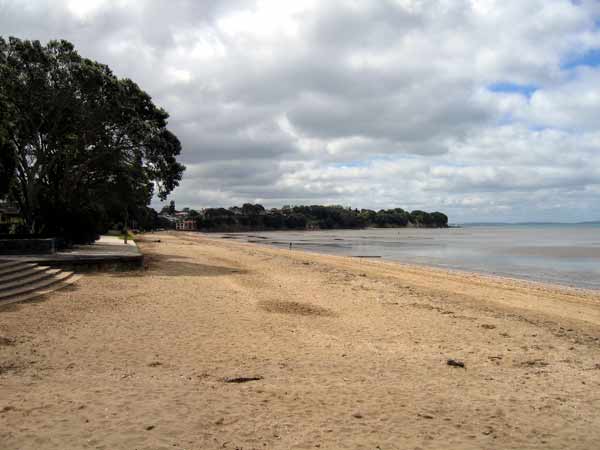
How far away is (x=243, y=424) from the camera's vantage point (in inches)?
174

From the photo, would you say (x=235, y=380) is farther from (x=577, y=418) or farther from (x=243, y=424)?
(x=577, y=418)

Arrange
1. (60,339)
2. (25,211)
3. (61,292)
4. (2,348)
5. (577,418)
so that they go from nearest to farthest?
1. (577,418)
2. (2,348)
3. (60,339)
4. (61,292)
5. (25,211)

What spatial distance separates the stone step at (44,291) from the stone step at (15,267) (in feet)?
3.32

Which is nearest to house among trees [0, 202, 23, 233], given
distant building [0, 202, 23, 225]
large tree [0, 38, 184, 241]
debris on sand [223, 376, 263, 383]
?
distant building [0, 202, 23, 225]

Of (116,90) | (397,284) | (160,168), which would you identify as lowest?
(397,284)

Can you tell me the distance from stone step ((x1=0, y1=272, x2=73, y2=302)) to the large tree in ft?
27.2

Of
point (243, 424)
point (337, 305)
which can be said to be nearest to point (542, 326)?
point (337, 305)

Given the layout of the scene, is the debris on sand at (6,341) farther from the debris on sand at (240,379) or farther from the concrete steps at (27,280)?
the debris on sand at (240,379)

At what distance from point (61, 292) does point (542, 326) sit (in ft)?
38.4

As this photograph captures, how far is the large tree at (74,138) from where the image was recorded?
1922 cm

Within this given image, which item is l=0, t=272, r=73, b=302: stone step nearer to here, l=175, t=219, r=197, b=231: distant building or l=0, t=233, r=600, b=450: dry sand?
l=0, t=233, r=600, b=450: dry sand

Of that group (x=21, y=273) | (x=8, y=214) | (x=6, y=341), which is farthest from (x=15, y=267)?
(x=8, y=214)

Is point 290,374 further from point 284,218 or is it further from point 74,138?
point 284,218

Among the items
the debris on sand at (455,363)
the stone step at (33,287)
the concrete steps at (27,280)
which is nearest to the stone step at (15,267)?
the concrete steps at (27,280)
